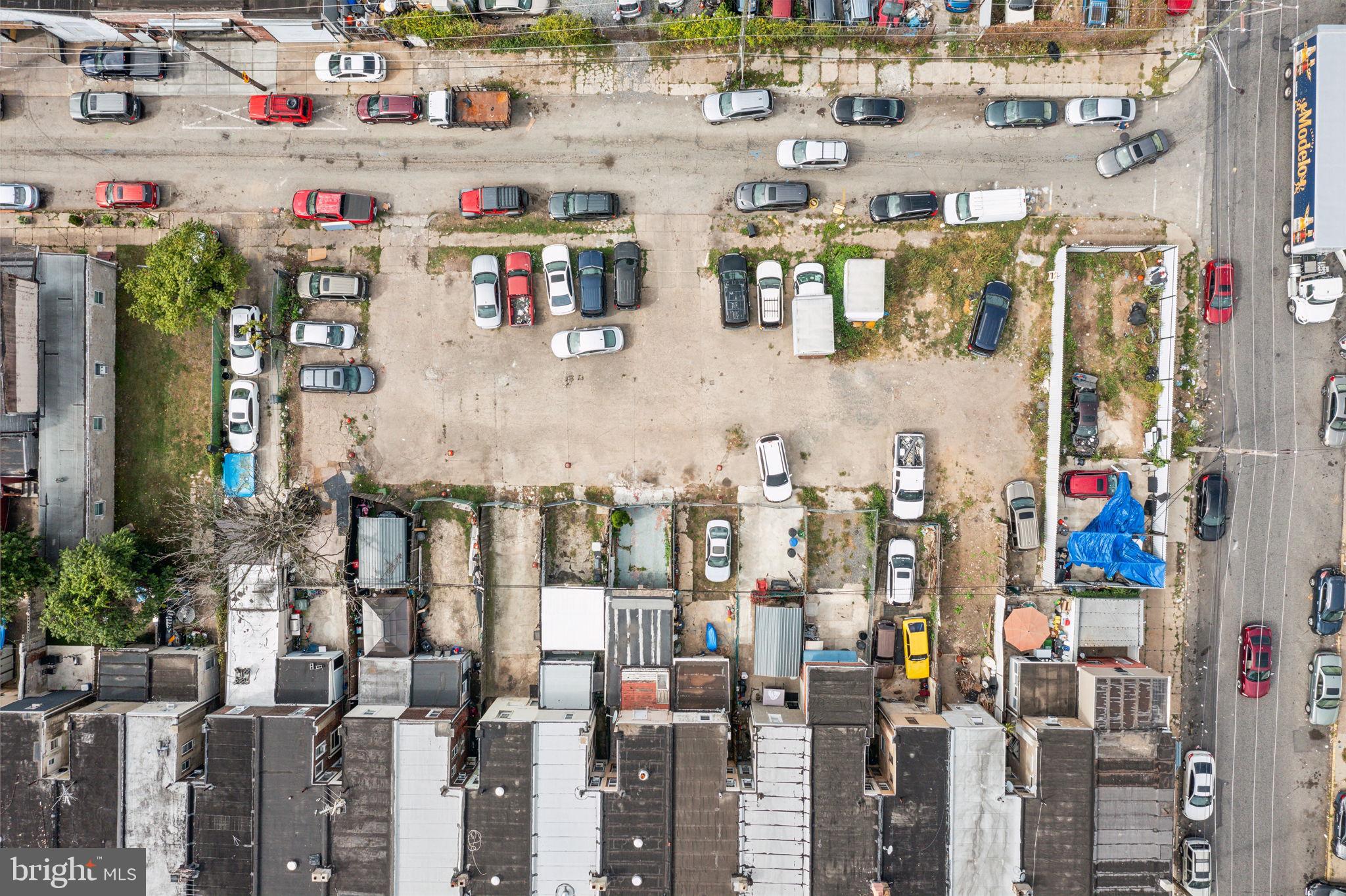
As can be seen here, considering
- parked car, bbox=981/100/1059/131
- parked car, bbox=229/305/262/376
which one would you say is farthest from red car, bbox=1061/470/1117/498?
parked car, bbox=229/305/262/376

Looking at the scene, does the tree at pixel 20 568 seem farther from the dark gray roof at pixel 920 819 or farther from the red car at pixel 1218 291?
the red car at pixel 1218 291

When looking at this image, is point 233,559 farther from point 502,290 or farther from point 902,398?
point 902,398

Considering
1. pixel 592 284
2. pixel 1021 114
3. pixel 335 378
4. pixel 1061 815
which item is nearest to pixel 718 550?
pixel 592 284

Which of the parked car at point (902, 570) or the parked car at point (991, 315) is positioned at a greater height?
the parked car at point (991, 315)

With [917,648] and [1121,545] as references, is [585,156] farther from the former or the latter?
[1121,545]

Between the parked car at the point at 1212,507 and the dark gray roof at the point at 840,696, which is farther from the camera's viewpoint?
the parked car at the point at 1212,507

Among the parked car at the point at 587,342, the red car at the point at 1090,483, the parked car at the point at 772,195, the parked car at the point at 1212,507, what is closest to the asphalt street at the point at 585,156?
the parked car at the point at 772,195

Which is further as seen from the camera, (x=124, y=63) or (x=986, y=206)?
(x=124, y=63)
